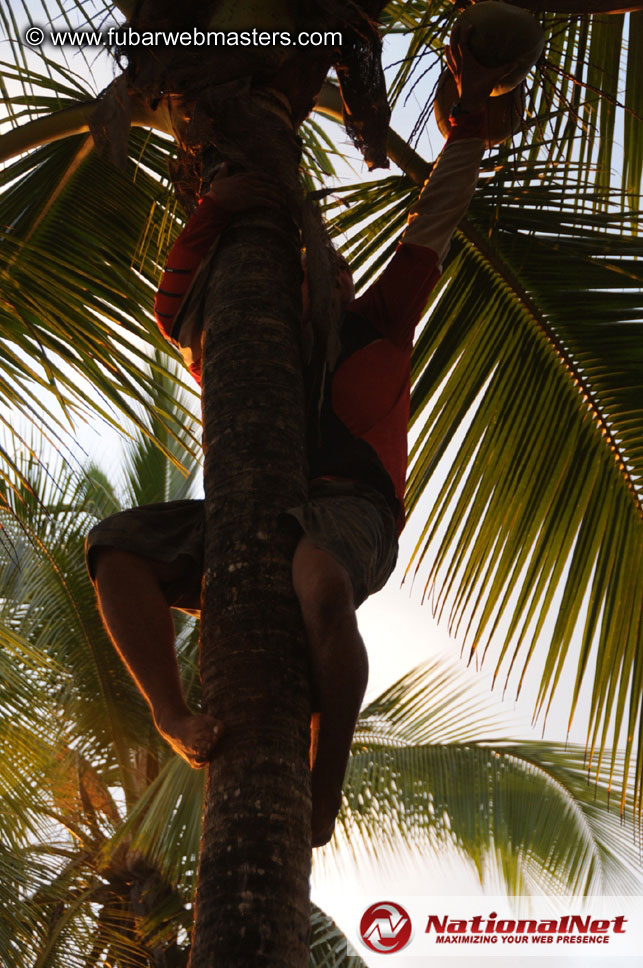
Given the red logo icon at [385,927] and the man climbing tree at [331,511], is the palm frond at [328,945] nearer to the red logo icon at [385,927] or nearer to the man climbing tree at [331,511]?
the red logo icon at [385,927]

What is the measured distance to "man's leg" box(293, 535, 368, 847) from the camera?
5.87ft

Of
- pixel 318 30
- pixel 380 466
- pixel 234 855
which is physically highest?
pixel 318 30

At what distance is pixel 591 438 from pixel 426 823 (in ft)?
16.9

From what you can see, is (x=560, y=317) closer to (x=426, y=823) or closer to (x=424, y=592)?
(x=424, y=592)

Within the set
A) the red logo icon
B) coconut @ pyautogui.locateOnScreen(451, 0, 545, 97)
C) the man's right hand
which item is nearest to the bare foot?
the man's right hand

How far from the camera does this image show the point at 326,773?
6.64 feet

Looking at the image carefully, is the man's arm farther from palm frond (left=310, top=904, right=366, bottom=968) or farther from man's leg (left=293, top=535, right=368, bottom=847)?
palm frond (left=310, top=904, right=366, bottom=968)

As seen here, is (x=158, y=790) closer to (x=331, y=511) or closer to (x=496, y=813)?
(x=496, y=813)

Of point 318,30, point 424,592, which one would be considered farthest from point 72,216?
point 424,592

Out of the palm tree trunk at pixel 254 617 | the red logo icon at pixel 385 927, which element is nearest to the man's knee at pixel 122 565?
the palm tree trunk at pixel 254 617

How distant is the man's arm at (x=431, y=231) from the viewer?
2.63m

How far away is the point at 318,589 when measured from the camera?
5.86ft

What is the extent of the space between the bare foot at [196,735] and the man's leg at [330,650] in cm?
22

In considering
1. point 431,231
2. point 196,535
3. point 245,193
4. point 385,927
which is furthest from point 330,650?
point 385,927
